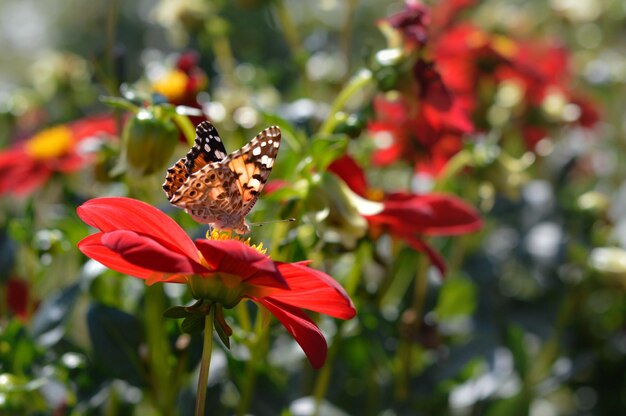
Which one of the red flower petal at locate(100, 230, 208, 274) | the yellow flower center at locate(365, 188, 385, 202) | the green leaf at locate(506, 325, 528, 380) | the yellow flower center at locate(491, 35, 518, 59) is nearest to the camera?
the red flower petal at locate(100, 230, 208, 274)

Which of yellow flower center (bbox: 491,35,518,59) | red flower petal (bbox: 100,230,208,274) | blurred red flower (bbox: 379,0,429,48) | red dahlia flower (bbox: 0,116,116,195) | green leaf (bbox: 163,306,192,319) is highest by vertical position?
red flower petal (bbox: 100,230,208,274)

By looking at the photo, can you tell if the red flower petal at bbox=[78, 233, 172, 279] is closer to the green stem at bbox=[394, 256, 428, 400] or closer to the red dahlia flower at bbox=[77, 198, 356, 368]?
the red dahlia flower at bbox=[77, 198, 356, 368]

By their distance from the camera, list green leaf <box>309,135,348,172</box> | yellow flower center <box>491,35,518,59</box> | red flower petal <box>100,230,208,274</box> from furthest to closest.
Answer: yellow flower center <box>491,35,518,59</box>
green leaf <box>309,135,348,172</box>
red flower petal <box>100,230,208,274</box>

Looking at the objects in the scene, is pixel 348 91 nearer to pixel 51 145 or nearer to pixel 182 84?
pixel 182 84

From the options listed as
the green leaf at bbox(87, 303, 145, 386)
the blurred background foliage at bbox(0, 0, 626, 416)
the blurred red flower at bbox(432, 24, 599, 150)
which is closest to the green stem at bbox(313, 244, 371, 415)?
the blurred background foliage at bbox(0, 0, 626, 416)

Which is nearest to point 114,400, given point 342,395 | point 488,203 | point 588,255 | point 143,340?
point 143,340

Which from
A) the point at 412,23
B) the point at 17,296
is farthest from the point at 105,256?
the point at 17,296

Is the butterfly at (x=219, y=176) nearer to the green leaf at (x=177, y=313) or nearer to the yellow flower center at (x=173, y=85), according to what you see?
the green leaf at (x=177, y=313)

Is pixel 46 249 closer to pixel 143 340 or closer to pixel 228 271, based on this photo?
pixel 143 340
